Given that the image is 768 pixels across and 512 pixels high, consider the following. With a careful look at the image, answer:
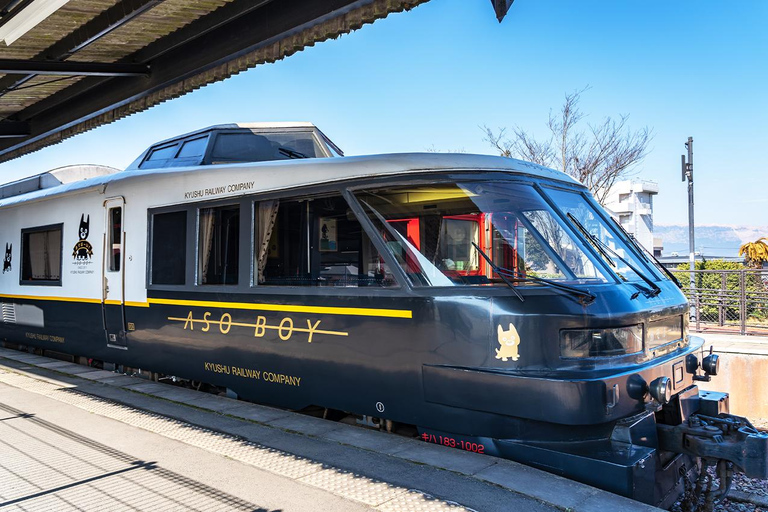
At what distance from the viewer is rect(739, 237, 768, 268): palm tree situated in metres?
18.3

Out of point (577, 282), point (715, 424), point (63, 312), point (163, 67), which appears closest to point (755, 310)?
point (715, 424)

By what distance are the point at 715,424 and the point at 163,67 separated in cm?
770

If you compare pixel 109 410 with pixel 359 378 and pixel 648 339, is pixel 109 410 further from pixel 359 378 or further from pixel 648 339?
pixel 648 339

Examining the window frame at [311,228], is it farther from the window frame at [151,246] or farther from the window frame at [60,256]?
the window frame at [60,256]

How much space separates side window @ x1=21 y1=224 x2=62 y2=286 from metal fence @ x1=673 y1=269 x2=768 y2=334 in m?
11.6

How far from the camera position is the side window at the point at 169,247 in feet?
22.6

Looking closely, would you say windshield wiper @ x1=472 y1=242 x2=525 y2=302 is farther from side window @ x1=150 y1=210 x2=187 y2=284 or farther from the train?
side window @ x1=150 y1=210 x2=187 y2=284

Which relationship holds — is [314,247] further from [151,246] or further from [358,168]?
[151,246]

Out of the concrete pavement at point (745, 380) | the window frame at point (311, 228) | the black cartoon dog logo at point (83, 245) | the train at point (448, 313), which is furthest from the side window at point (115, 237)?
the concrete pavement at point (745, 380)

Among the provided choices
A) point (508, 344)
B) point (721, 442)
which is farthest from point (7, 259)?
point (721, 442)

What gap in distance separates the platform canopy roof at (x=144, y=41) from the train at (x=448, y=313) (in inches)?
57.6

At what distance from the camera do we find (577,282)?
4.39 metres

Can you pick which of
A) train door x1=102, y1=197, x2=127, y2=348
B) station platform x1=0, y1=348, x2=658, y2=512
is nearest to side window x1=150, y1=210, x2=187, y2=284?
train door x1=102, y1=197, x2=127, y2=348

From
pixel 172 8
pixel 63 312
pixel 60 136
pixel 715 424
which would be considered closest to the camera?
pixel 715 424
